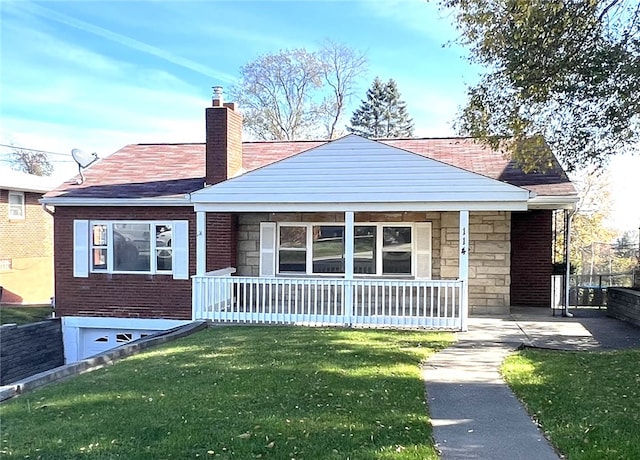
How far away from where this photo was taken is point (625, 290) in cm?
1177

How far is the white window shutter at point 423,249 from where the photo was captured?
41.4 feet

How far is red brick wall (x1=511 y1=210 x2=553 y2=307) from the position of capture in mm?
14156

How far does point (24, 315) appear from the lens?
13.9 meters

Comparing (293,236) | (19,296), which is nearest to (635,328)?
(293,236)

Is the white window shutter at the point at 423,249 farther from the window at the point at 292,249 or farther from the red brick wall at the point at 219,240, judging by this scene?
the red brick wall at the point at 219,240

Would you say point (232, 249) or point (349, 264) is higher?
point (232, 249)

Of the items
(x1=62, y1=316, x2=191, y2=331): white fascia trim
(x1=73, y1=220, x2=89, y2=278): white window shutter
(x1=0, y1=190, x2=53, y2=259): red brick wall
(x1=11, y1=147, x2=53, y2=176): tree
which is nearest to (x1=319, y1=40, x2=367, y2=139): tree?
(x1=0, y1=190, x2=53, y2=259): red brick wall

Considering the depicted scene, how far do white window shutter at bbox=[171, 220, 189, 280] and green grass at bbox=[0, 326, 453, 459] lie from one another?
4.45 meters

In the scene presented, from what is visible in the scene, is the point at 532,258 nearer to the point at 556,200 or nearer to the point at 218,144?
the point at 556,200

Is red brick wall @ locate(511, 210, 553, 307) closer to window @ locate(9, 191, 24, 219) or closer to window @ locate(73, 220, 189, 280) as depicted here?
window @ locate(73, 220, 189, 280)

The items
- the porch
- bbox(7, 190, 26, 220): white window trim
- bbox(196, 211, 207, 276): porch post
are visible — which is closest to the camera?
the porch

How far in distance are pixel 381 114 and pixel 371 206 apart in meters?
38.6

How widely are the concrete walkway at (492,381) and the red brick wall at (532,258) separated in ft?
6.35

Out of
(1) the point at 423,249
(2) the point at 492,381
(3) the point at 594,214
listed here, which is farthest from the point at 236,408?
(3) the point at 594,214
